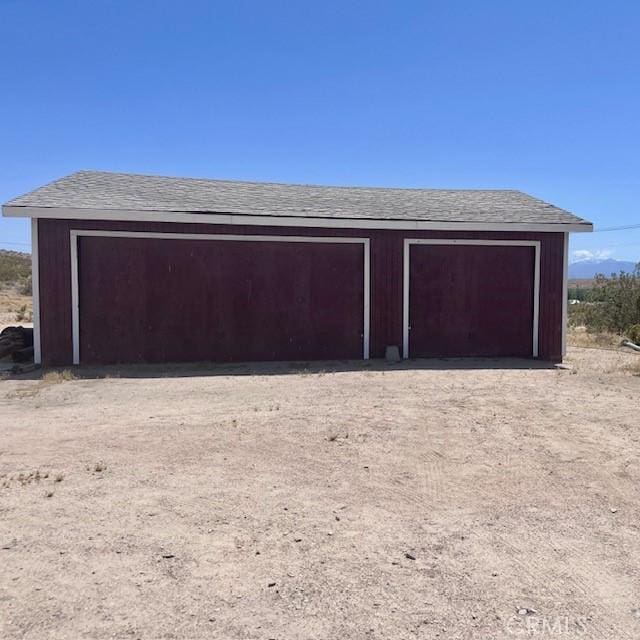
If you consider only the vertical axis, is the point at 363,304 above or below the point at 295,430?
above

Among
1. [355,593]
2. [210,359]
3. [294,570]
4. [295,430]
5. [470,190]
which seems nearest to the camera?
[355,593]

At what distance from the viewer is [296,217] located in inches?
465

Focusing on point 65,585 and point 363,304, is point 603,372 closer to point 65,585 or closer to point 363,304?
point 363,304

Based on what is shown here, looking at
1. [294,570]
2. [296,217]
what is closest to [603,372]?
[296,217]

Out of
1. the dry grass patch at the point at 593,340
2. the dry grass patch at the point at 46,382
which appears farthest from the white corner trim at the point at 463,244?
the dry grass patch at the point at 46,382

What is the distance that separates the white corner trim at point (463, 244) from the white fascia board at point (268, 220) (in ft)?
0.92

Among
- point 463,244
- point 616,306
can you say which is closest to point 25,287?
point 616,306

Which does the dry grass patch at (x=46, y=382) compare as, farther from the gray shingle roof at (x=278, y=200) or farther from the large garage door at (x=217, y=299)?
the gray shingle roof at (x=278, y=200)

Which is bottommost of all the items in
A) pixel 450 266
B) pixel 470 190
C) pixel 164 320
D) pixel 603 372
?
pixel 603 372

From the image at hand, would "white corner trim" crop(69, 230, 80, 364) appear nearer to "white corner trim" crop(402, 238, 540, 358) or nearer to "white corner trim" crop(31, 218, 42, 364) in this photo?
"white corner trim" crop(31, 218, 42, 364)

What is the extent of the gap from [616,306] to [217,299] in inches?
512

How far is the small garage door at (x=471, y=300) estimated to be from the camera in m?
12.7

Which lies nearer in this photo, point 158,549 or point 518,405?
point 158,549

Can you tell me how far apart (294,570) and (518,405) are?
528 centimetres
